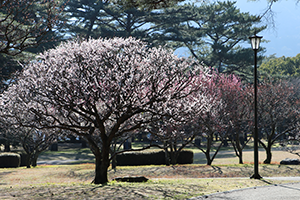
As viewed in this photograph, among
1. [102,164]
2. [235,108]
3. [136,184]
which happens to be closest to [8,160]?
[102,164]

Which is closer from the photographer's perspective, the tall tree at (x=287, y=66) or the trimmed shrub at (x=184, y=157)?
the trimmed shrub at (x=184, y=157)

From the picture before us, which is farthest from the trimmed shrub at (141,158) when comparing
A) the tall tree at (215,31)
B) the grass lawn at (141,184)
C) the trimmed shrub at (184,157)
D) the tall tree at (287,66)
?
the tall tree at (287,66)

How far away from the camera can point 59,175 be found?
667 inches

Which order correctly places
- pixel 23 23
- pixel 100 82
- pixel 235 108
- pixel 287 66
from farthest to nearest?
pixel 287 66, pixel 235 108, pixel 100 82, pixel 23 23

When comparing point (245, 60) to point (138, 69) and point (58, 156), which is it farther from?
point (138, 69)

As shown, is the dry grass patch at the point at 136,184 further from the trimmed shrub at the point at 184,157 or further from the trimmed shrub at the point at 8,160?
the trimmed shrub at the point at 8,160

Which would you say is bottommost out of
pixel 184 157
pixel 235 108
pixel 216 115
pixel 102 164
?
pixel 184 157

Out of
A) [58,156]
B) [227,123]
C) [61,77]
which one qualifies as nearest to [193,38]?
[227,123]

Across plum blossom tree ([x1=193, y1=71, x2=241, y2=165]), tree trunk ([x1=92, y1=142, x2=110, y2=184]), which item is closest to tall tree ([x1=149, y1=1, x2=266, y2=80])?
plum blossom tree ([x1=193, y1=71, x2=241, y2=165])

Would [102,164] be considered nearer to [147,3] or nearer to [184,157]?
[147,3]

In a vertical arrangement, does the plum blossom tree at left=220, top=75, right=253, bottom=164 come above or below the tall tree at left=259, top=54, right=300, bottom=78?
below

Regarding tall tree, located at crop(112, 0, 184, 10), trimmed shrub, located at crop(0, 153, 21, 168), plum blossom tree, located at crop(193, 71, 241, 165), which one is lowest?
trimmed shrub, located at crop(0, 153, 21, 168)

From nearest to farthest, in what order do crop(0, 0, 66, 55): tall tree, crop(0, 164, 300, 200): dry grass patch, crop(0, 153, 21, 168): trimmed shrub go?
crop(0, 0, 66, 55): tall tree → crop(0, 164, 300, 200): dry grass patch → crop(0, 153, 21, 168): trimmed shrub

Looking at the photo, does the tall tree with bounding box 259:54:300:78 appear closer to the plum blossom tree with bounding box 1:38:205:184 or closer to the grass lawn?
the grass lawn
